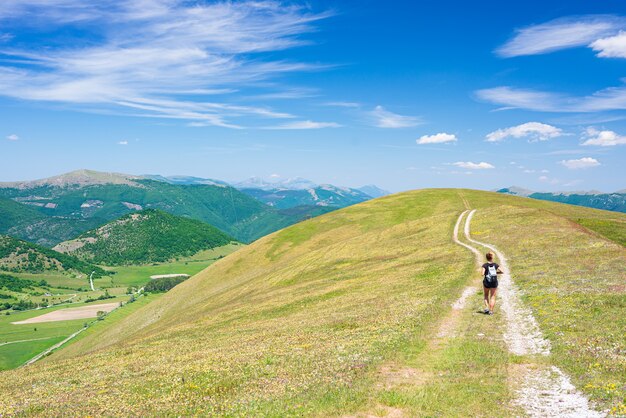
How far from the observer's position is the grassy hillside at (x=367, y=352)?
19359 mm

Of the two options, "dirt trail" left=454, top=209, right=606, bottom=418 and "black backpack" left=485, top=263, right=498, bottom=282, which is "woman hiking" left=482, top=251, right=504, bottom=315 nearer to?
"black backpack" left=485, top=263, right=498, bottom=282

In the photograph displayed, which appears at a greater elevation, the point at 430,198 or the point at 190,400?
the point at 430,198

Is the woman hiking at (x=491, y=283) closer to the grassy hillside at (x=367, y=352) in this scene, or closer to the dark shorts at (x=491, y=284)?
the dark shorts at (x=491, y=284)

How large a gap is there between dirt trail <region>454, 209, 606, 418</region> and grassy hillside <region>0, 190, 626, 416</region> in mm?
640

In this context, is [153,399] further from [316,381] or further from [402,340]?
[402,340]

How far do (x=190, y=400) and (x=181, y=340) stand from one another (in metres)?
25.0

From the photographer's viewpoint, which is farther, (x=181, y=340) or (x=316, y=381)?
(x=181, y=340)

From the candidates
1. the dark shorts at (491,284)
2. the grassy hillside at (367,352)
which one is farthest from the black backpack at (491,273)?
the grassy hillside at (367,352)

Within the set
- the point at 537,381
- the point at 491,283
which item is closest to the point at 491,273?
the point at 491,283

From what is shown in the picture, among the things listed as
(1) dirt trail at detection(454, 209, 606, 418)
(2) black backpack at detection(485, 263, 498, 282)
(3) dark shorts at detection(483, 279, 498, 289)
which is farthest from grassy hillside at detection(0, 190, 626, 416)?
(2) black backpack at detection(485, 263, 498, 282)

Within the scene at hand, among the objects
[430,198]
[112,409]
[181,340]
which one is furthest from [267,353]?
[430,198]

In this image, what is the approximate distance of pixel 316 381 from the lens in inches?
862

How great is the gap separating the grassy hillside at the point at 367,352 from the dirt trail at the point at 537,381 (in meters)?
0.64

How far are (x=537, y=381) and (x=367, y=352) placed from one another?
10.2 metres
